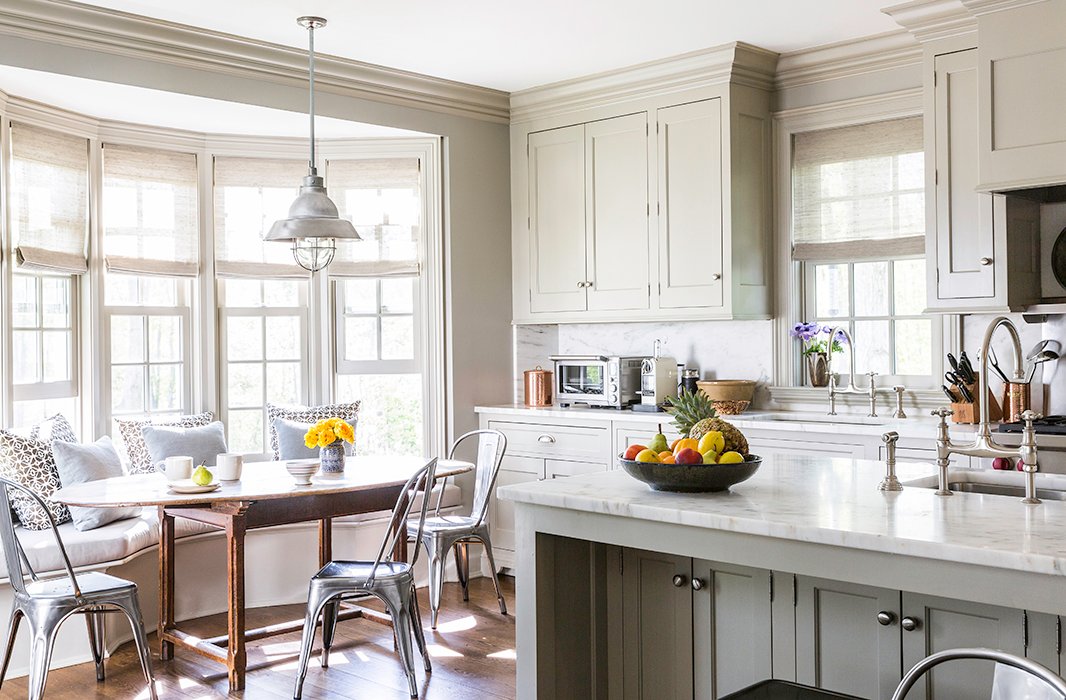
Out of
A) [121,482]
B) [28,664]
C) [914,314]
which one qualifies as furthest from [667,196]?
[28,664]

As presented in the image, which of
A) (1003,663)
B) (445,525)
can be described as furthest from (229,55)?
(1003,663)

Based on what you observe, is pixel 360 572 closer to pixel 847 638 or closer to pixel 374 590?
pixel 374 590

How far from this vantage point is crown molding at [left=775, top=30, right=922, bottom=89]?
4738 mm

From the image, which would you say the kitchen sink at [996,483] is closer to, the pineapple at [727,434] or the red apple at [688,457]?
the pineapple at [727,434]

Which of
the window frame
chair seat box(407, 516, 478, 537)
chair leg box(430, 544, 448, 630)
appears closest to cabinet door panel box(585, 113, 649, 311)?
the window frame

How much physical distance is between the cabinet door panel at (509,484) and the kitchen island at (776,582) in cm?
250

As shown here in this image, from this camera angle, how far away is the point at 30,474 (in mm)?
4359

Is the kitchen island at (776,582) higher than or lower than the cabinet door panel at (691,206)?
lower

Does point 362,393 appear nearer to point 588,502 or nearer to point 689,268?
point 689,268

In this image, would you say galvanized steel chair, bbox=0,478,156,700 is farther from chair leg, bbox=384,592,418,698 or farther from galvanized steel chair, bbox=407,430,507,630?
galvanized steel chair, bbox=407,430,507,630

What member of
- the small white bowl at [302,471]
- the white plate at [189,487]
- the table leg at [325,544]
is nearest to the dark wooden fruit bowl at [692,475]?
the small white bowl at [302,471]

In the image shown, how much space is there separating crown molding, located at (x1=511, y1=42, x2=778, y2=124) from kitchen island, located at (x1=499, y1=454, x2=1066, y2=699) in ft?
8.16

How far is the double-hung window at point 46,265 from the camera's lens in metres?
4.79

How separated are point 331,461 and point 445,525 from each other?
0.78 meters
